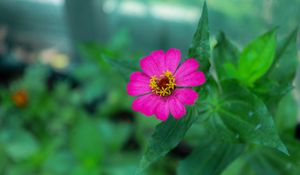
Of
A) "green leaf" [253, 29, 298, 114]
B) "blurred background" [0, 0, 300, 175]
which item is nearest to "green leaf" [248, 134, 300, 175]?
"green leaf" [253, 29, 298, 114]

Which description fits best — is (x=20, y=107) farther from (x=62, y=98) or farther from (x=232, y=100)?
(x=232, y=100)

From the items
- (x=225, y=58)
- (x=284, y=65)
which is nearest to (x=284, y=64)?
(x=284, y=65)

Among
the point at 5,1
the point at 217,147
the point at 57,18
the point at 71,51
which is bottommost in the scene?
the point at 217,147

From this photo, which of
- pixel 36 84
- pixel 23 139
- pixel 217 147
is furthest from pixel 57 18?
pixel 217 147

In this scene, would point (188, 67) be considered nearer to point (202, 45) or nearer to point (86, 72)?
point (202, 45)

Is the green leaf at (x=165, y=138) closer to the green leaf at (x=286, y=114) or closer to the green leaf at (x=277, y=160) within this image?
the green leaf at (x=277, y=160)

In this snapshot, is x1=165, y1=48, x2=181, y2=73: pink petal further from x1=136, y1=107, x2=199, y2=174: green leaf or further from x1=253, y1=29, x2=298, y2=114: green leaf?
x1=253, y1=29, x2=298, y2=114: green leaf
